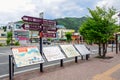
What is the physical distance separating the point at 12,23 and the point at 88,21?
73.5 meters

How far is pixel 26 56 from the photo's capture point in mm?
8016

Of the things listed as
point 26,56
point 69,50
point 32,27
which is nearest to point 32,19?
point 32,27

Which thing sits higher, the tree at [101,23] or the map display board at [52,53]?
the tree at [101,23]

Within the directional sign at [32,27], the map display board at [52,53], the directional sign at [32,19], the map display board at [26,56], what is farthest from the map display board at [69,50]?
the map display board at [26,56]

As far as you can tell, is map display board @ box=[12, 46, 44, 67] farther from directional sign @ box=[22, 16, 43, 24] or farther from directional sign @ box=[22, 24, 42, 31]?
directional sign @ box=[22, 16, 43, 24]

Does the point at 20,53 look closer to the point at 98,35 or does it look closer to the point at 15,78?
the point at 15,78

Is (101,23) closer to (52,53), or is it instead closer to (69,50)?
(69,50)

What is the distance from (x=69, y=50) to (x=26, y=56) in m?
4.13

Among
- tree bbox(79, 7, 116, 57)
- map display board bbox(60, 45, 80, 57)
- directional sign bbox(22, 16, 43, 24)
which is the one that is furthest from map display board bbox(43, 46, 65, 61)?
tree bbox(79, 7, 116, 57)

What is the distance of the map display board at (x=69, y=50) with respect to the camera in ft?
36.6

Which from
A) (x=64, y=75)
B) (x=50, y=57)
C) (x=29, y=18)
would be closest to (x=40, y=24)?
(x=29, y=18)

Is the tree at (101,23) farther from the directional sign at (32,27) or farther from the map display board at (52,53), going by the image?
the directional sign at (32,27)

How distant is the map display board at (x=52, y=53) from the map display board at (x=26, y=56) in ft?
2.28

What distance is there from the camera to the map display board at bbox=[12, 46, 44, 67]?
24.6ft
